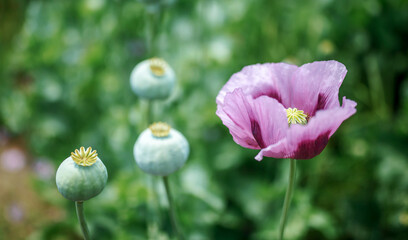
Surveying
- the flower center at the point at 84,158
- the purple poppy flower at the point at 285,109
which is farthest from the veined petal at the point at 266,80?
the flower center at the point at 84,158

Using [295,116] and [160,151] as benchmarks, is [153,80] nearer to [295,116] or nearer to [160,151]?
[160,151]

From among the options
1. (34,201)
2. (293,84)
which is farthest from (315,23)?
(34,201)

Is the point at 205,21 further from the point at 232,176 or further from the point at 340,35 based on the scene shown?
the point at 232,176

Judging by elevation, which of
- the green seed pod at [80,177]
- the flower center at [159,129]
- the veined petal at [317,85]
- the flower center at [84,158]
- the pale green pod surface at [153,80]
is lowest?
the green seed pod at [80,177]

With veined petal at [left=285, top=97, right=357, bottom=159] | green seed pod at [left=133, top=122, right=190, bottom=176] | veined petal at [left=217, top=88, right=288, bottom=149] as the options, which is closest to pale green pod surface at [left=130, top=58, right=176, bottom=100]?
green seed pod at [left=133, top=122, right=190, bottom=176]

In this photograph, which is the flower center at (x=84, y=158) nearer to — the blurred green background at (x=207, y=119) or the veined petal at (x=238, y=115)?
the veined petal at (x=238, y=115)

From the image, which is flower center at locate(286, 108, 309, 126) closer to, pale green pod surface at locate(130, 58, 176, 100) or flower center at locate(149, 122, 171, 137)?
flower center at locate(149, 122, 171, 137)
